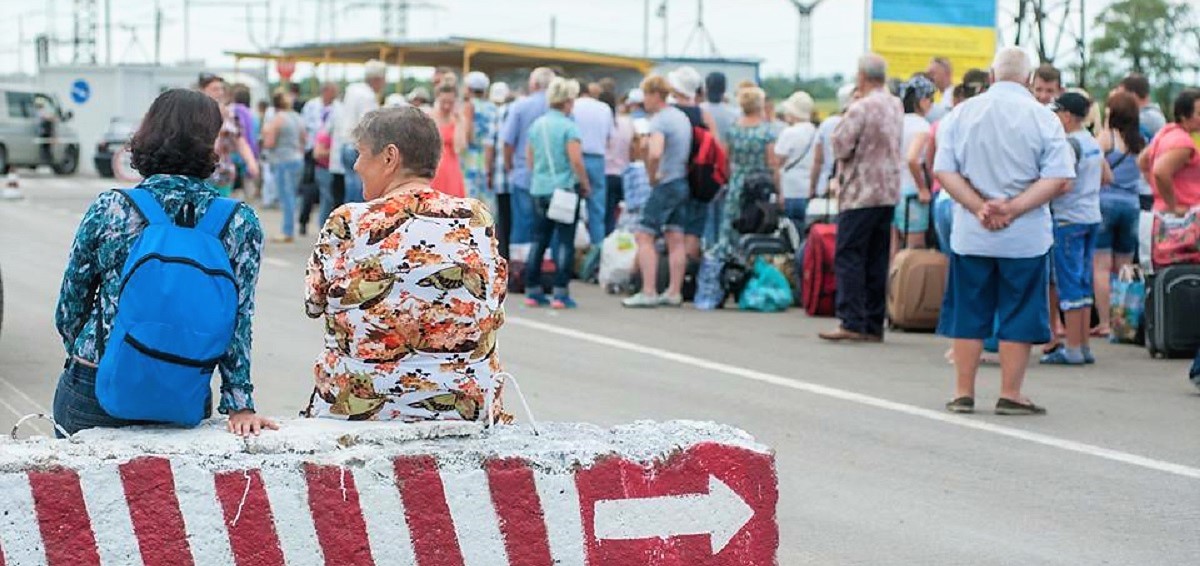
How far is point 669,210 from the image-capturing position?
1586 cm

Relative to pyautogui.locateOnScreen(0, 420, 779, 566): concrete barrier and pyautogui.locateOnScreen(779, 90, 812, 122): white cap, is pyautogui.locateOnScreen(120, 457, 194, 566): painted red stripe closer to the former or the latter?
pyautogui.locateOnScreen(0, 420, 779, 566): concrete barrier

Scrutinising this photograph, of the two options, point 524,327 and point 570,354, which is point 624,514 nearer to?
point 570,354

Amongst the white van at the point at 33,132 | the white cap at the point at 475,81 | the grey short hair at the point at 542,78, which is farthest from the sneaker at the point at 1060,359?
the white van at the point at 33,132

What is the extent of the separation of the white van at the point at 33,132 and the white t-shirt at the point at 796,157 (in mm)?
29508

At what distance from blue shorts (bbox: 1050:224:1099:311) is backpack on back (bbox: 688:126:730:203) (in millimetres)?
3733

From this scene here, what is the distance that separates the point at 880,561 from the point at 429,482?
2.55 m

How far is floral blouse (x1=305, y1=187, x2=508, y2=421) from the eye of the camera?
5176 millimetres

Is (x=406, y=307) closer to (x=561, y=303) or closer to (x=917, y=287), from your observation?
(x=917, y=287)

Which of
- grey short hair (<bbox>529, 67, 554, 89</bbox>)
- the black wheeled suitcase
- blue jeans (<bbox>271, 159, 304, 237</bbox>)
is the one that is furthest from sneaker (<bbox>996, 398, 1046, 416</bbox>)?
blue jeans (<bbox>271, 159, 304, 237</bbox>)

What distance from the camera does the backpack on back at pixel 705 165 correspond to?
615 inches

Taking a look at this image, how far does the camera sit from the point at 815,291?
15.6 meters

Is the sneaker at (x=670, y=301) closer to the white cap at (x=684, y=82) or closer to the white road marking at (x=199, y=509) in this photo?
the white cap at (x=684, y=82)

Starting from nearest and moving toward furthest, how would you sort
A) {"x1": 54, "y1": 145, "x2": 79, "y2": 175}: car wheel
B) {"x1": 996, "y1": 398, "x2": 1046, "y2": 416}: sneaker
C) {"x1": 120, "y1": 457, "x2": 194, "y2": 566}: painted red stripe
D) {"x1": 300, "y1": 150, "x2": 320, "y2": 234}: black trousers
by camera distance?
{"x1": 120, "y1": 457, "x2": 194, "y2": 566}: painted red stripe → {"x1": 996, "y1": 398, "x2": 1046, "y2": 416}: sneaker → {"x1": 300, "y1": 150, "x2": 320, "y2": 234}: black trousers → {"x1": 54, "y1": 145, "x2": 79, "y2": 175}: car wheel

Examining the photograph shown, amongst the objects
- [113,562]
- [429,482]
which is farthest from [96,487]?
[429,482]
